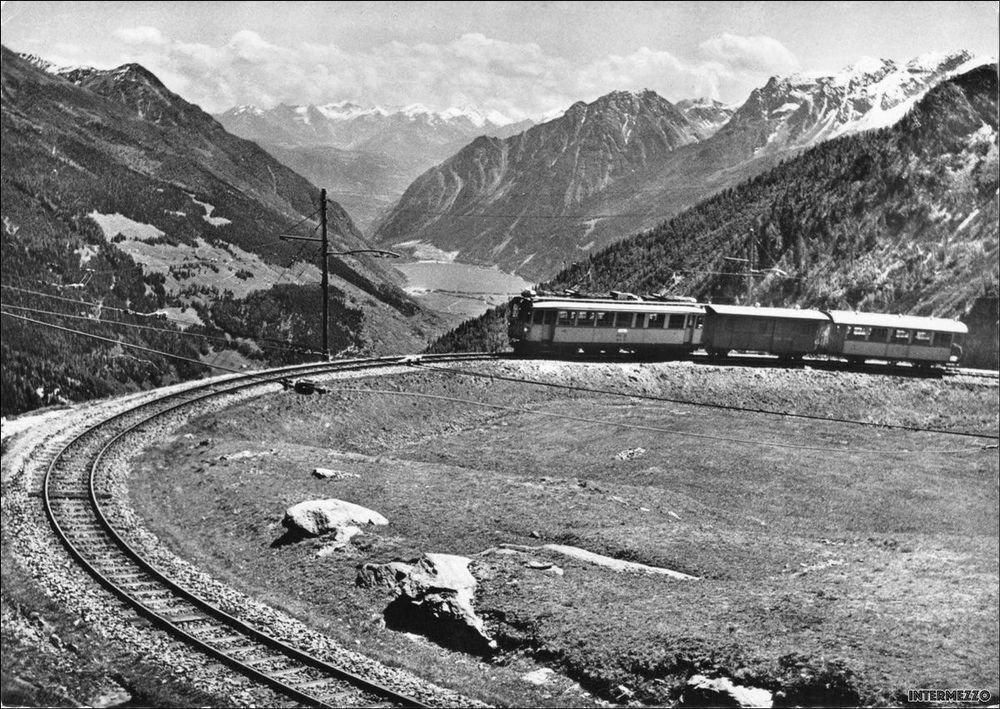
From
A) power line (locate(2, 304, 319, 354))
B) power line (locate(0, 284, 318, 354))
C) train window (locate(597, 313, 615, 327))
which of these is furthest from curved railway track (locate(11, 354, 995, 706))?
train window (locate(597, 313, 615, 327))

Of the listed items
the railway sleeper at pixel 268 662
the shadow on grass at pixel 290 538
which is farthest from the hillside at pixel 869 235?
the railway sleeper at pixel 268 662

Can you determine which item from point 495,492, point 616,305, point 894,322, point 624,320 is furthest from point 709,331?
point 495,492

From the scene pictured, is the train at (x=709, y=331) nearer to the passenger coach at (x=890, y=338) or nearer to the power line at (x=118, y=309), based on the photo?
the passenger coach at (x=890, y=338)

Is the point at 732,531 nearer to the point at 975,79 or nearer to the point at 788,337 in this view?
the point at 788,337

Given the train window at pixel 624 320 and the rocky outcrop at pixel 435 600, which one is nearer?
the rocky outcrop at pixel 435 600

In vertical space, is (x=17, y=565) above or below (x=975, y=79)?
below

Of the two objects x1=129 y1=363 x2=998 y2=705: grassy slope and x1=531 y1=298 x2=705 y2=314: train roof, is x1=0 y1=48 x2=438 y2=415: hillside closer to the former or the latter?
x1=129 y1=363 x2=998 y2=705: grassy slope

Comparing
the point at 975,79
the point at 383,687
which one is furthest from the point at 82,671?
the point at 975,79
